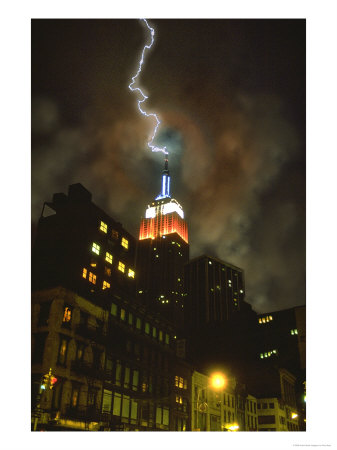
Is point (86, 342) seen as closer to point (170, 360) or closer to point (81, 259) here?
point (170, 360)

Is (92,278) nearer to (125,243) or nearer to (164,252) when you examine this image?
(125,243)

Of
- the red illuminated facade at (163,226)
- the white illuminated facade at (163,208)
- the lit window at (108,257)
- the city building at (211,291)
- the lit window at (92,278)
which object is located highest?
the white illuminated facade at (163,208)

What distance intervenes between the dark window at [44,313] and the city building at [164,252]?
8098 centimetres

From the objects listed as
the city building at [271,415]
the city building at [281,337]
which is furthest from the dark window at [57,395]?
the city building at [281,337]

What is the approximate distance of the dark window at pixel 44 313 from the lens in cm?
2167

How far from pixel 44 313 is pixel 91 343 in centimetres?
356

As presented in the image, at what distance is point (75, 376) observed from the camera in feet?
71.5

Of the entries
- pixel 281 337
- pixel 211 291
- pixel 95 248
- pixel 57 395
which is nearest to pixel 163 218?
pixel 211 291

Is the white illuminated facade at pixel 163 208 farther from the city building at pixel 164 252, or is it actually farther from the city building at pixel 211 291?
the city building at pixel 211 291

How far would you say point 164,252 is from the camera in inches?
4424

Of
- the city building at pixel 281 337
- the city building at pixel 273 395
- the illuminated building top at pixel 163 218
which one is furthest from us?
the illuminated building top at pixel 163 218
